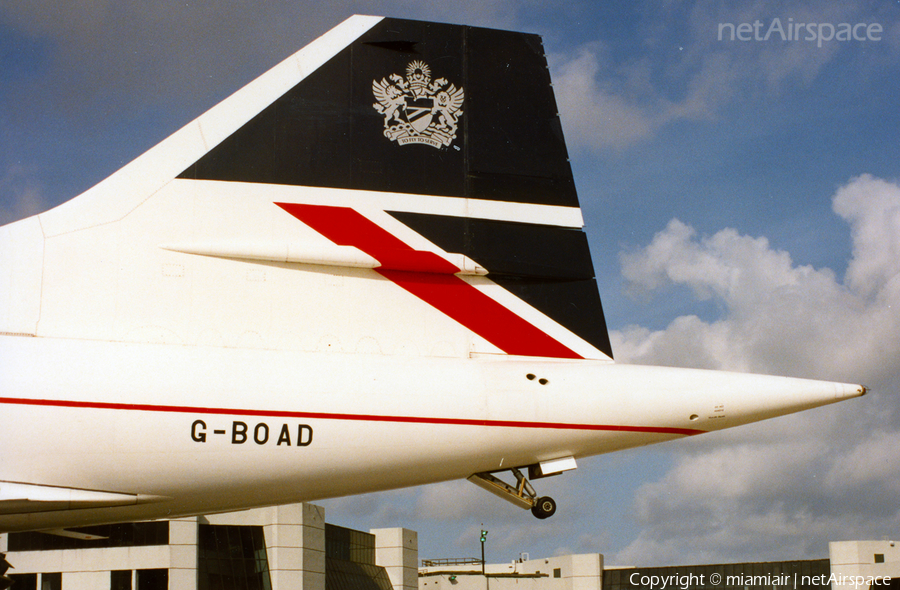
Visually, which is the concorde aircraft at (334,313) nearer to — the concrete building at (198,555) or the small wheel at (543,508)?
the small wheel at (543,508)

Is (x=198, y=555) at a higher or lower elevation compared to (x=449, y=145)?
lower

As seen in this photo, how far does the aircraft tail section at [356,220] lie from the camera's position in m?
8.21

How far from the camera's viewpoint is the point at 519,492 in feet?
28.8

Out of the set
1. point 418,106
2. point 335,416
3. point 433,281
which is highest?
point 418,106

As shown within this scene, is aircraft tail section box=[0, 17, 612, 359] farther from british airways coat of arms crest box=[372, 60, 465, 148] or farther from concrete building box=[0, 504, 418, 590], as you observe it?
concrete building box=[0, 504, 418, 590]

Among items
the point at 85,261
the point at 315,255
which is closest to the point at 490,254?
the point at 315,255

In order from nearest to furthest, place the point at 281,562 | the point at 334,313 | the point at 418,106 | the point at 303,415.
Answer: the point at 303,415 → the point at 334,313 → the point at 418,106 → the point at 281,562

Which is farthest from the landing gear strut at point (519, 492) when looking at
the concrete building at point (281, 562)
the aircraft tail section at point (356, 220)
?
the concrete building at point (281, 562)

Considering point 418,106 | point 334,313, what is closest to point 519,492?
point 334,313

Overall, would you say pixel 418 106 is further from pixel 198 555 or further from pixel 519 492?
pixel 198 555

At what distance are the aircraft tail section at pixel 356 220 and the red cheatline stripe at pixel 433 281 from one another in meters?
0.02

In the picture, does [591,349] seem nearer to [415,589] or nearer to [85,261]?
[85,261]

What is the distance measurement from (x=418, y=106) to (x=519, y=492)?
3958mm

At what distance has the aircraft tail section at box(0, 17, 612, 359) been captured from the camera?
8211 millimetres
